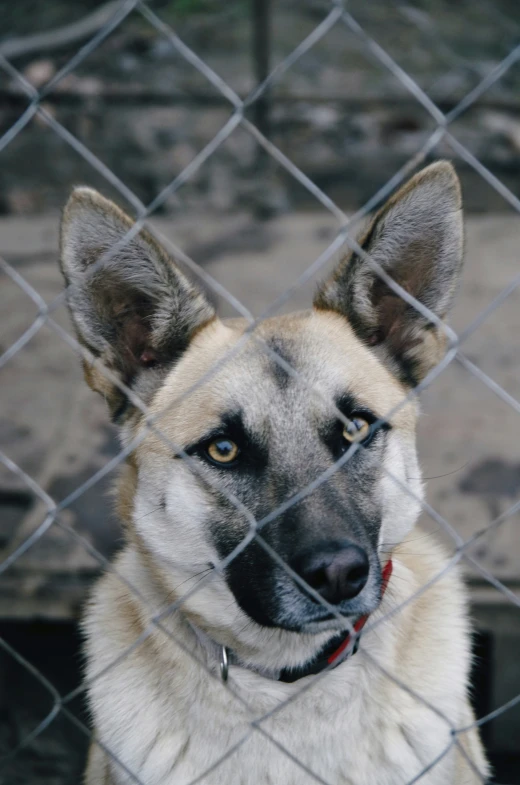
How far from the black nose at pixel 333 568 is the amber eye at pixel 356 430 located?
0.36 meters

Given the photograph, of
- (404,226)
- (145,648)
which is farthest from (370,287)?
(145,648)

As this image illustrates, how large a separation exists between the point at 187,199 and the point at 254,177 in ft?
2.73

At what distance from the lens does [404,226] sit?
2064 mm

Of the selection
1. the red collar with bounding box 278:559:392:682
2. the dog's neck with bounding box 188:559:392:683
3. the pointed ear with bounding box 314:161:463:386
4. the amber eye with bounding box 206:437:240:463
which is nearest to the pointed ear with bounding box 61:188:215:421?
the amber eye with bounding box 206:437:240:463

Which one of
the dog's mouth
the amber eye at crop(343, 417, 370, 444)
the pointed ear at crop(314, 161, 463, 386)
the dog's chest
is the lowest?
the dog's chest

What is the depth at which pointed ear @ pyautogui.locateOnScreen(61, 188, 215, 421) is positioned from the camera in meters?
1.89

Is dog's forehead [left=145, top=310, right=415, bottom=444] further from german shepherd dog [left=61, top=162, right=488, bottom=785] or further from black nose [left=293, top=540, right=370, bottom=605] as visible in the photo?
black nose [left=293, top=540, right=370, bottom=605]

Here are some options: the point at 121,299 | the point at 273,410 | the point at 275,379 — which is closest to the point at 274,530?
the point at 273,410

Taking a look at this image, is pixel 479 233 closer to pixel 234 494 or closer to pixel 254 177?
pixel 254 177

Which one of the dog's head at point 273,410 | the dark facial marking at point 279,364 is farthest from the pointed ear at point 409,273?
the dark facial marking at point 279,364

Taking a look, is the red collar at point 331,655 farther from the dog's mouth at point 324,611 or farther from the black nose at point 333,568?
the black nose at point 333,568

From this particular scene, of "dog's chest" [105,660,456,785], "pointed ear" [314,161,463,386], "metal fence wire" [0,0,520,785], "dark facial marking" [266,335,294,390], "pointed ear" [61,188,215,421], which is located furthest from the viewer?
"dark facial marking" [266,335,294,390]

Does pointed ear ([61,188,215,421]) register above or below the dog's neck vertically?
above

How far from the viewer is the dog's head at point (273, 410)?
1.99 metres
